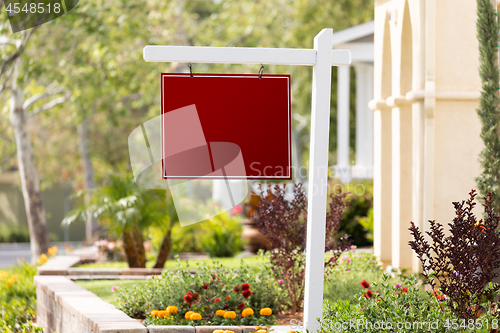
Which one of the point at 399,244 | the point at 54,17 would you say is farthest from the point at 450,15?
the point at 54,17

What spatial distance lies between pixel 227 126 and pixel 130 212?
12.9 feet

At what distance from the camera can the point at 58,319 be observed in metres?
6.00

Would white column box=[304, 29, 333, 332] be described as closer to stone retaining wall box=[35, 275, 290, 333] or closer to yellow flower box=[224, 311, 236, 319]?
stone retaining wall box=[35, 275, 290, 333]

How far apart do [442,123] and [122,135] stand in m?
19.3

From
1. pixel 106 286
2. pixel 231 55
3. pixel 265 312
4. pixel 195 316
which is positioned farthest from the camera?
pixel 106 286

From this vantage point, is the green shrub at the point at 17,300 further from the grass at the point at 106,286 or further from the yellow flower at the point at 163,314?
the yellow flower at the point at 163,314

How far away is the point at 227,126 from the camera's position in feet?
15.9

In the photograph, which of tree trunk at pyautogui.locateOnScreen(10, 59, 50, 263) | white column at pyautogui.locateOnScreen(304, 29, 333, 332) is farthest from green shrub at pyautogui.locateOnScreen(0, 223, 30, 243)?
white column at pyautogui.locateOnScreen(304, 29, 333, 332)

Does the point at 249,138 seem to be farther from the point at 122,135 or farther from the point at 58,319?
the point at 122,135

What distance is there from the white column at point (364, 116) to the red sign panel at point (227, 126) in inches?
415

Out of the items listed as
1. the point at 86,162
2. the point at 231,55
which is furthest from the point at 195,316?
the point at 86,162

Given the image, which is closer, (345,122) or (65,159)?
(345,122)

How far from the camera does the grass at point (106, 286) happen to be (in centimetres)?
640

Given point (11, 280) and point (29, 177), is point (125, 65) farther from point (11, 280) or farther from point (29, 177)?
point (11, 280)
